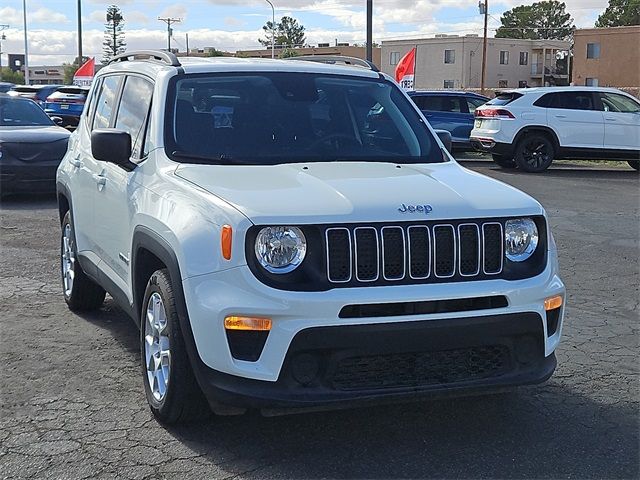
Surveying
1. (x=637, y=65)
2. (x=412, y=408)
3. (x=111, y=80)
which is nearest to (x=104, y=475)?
(x=412, y=408)

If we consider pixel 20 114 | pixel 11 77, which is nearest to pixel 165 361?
pixel 20 114

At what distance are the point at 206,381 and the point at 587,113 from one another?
16044 millimetres

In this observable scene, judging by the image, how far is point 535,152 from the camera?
1856 centimetres

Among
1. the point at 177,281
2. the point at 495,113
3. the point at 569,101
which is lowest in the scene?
the point at 177,281

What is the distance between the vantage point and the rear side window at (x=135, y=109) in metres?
5.34

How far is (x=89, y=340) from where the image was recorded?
605 centimetres

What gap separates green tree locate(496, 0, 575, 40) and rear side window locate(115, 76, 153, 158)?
107668mm

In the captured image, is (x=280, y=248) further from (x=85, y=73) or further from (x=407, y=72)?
(x=85, y=73)

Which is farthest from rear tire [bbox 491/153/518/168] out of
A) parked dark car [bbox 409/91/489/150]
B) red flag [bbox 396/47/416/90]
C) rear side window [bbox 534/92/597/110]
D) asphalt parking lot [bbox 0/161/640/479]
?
asphalt parking lot [bbox 0/161/640/479]

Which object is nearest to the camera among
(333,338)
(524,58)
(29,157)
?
(333,338)

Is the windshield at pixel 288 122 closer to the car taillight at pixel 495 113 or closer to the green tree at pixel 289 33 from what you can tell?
the car taillight at pixel 495 113

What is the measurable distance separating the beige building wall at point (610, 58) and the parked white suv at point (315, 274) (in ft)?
218

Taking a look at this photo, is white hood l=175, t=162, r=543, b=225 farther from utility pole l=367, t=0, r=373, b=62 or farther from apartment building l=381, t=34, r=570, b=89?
apartment building l=381, t=34, r=570, b=89

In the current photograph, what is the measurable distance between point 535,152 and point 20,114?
1016cm
